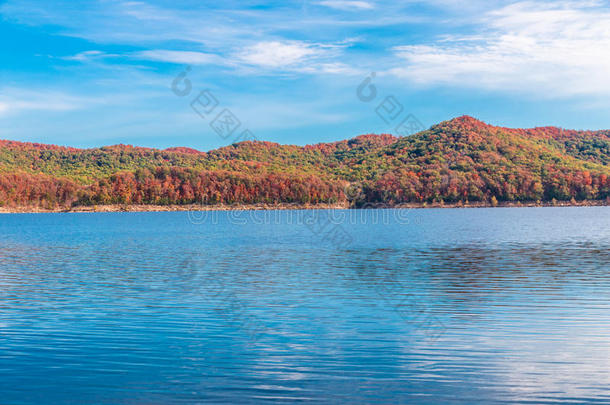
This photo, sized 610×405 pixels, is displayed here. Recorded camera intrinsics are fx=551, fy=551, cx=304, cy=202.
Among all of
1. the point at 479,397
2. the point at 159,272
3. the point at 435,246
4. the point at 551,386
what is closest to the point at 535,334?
the point at 551,386

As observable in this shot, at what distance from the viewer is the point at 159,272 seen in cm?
3192

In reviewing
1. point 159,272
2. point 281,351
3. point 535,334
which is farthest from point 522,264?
point 281,351

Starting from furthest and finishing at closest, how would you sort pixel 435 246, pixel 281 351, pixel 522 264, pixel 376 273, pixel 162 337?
pixel 435 246 → pixel 522 264 → pixel 376 273 → pixel 162 337 → pixel 281 351

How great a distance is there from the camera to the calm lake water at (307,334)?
457 inches

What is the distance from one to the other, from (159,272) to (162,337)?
16442 millimetres

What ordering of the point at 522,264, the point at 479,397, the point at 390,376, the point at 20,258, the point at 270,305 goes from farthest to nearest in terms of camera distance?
1. the point at 20,258
2. the point at 522,264
3. the point at 270,305
4. the point at 390,376
5. the point at 479,397

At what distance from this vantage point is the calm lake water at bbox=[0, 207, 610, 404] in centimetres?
1161

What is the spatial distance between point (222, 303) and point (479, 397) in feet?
41.0

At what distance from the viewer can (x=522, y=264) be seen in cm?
3388

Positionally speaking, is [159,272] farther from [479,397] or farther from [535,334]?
[479,397]

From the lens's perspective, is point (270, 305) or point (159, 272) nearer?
point (270, 305)

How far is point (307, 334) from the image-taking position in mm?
16250

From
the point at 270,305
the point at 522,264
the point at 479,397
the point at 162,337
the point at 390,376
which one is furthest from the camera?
the point at 522,264

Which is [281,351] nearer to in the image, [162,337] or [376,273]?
[162,337]
